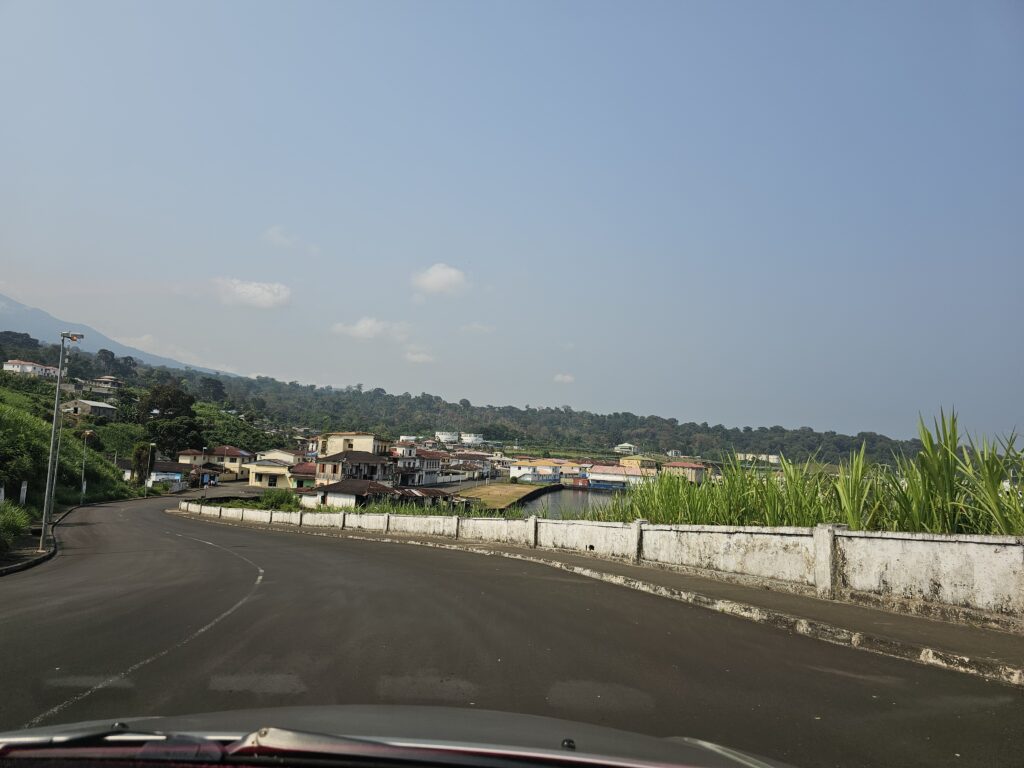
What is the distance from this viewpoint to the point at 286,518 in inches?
1813

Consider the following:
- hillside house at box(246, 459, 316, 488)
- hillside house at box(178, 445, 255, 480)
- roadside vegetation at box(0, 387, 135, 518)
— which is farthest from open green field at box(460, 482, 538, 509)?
hillside house at box(178, 445, 255, 480)

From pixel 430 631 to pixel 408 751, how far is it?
21.4 feet

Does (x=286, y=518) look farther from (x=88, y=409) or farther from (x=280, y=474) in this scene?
(x=88, y=409)

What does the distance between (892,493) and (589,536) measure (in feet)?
29.8

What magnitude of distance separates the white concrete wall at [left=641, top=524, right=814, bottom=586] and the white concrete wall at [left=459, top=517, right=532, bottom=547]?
24.7ft

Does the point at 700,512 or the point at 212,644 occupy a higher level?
the point at 700,512

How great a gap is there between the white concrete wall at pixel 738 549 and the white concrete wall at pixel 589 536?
728mm

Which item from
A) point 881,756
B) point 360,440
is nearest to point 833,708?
point 881,756

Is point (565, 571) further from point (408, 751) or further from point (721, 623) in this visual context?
point (408, 751)

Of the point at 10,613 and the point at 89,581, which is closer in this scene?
the point at 10,613

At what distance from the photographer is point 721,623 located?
9.23m

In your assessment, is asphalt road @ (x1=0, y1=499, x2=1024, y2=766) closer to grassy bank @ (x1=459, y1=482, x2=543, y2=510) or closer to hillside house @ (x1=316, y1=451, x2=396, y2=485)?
grassy bank @ (x1=459, y1=482, x2=543, y2=510)

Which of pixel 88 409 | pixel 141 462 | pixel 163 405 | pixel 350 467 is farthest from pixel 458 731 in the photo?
pixel 88 409

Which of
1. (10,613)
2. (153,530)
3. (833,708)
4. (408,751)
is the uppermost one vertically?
(408,751)
